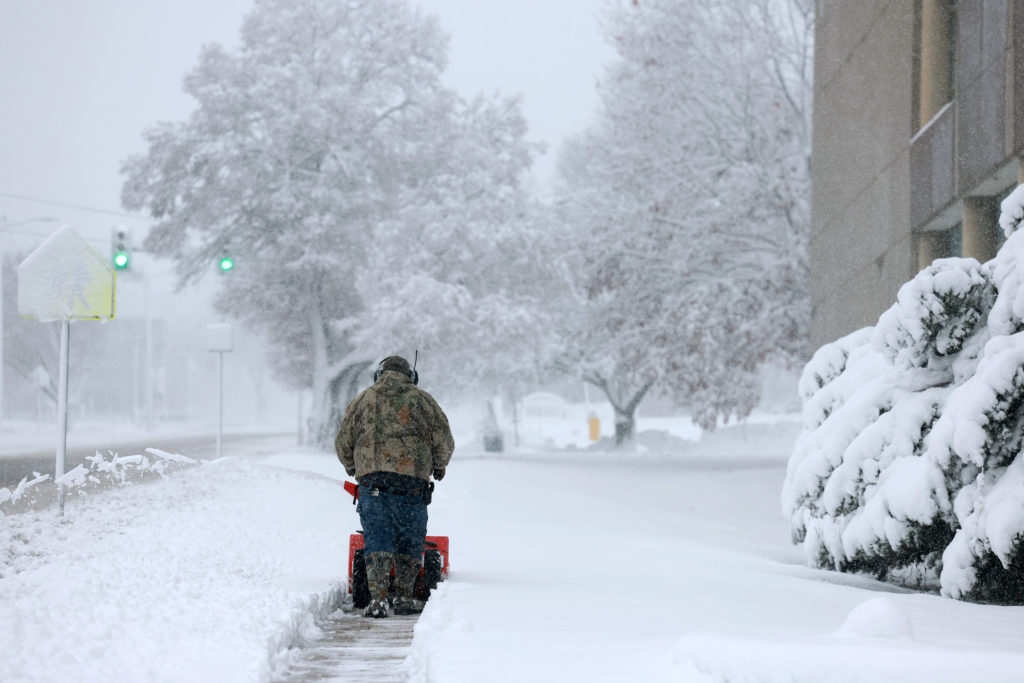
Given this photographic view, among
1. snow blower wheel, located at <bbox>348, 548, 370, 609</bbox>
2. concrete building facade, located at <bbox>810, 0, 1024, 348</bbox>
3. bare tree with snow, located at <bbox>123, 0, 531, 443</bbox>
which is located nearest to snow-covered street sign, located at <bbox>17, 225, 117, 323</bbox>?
snow blower wheel, located at <bbox>348, 548, 370, 609</bbox>

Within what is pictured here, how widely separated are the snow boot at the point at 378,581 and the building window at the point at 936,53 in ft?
32.8

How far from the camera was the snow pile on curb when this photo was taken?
4965mm

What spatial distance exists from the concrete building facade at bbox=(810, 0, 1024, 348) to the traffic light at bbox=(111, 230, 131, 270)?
11.1 metres

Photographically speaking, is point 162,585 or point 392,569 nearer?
point 162,585

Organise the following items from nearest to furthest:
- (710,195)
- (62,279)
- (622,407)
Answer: (62,279), (710,195), (622,407)

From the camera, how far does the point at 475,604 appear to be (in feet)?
21.4

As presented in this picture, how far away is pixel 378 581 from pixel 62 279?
536 cm

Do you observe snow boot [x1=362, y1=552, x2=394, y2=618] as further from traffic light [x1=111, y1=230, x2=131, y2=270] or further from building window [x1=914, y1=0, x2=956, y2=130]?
traffic light [x1=111, y1=230, x2=131, y2=270]

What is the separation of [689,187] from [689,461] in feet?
31.3

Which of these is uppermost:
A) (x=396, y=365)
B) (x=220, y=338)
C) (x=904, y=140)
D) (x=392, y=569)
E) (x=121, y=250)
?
(x=904, y=140)

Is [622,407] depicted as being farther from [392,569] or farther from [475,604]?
[475,604]

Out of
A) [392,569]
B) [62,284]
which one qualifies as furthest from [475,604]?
[62,284]

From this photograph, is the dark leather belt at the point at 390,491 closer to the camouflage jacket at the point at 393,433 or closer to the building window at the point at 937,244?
the camouflage jacket at the point at 393,433

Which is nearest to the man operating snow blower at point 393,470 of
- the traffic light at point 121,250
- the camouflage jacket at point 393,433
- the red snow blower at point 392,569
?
the camouflage jacket at point 393,433
